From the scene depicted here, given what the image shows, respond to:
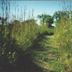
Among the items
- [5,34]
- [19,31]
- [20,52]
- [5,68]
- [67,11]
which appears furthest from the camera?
[19,31]

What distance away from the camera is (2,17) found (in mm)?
6629

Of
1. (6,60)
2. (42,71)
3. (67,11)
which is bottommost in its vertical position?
(42,71)

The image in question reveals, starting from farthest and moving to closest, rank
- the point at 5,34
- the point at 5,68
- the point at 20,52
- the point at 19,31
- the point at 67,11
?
the point at 19,31 < the point at 67,11 < the point at 20,52 < the point at 5,34 < the point at 5,68

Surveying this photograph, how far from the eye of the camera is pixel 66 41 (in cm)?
674

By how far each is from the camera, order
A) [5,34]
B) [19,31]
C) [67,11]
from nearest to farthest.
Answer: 1. [5,34]
2. [67,11]
3. [19,31]

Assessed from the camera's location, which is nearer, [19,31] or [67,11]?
[67,11]

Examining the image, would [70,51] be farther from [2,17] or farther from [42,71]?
[2,17]

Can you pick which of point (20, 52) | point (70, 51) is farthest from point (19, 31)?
point (70, 51)

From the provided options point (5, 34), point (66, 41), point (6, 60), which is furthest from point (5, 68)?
point (66, 41)

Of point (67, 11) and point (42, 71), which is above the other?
point (67, 11)

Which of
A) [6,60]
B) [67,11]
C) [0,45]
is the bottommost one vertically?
[6,60]

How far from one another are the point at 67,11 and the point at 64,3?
0.30 metres

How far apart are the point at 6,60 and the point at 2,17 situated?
1303mm

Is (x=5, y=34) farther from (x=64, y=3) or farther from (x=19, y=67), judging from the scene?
(x=64, y=3)
